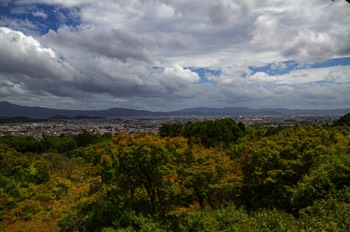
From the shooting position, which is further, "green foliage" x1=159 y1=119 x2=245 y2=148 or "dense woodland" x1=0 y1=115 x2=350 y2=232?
"green foliage" x1=159 y1=119 x2=245 y2=148

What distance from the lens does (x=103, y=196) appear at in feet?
66.8

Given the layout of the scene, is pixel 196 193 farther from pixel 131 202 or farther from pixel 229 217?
pixel 229 217

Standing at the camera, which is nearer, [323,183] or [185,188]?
[323,183]

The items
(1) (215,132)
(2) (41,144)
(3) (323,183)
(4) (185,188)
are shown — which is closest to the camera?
(3) (323,183)

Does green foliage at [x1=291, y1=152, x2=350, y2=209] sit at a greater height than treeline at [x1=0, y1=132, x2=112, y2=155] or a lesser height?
greater

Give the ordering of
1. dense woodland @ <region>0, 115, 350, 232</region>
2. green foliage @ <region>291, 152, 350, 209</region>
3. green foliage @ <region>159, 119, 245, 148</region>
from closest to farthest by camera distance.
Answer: green foliage @ <region>291, 152, 350, 209</region> → dense woodland @ <region>0, 115, 350, 232</region> → green foliage @ <region>159, 119, 245, 148</region>

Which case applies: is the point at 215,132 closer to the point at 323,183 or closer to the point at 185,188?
the point at 185,188

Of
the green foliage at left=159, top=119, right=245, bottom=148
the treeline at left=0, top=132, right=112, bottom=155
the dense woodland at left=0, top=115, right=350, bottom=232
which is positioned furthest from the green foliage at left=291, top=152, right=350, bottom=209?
the treeline at left=0, top=132, right=112, bottom=155

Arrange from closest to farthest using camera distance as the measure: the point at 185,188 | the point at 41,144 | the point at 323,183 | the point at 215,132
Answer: the point at 323,183 < the point at 185,188 < the point at 215,132 < the point at 41,144

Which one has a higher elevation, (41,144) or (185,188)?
(185,188)

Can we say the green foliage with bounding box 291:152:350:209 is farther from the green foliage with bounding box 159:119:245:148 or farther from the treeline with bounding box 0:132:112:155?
the treeline with bounding box 0:132:112:155

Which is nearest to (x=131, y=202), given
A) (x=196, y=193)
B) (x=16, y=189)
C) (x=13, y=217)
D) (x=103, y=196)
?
(x=103, y=196)

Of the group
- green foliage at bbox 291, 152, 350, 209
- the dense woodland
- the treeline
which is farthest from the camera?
the treeline

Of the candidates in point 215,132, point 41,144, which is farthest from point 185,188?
point 41,144
